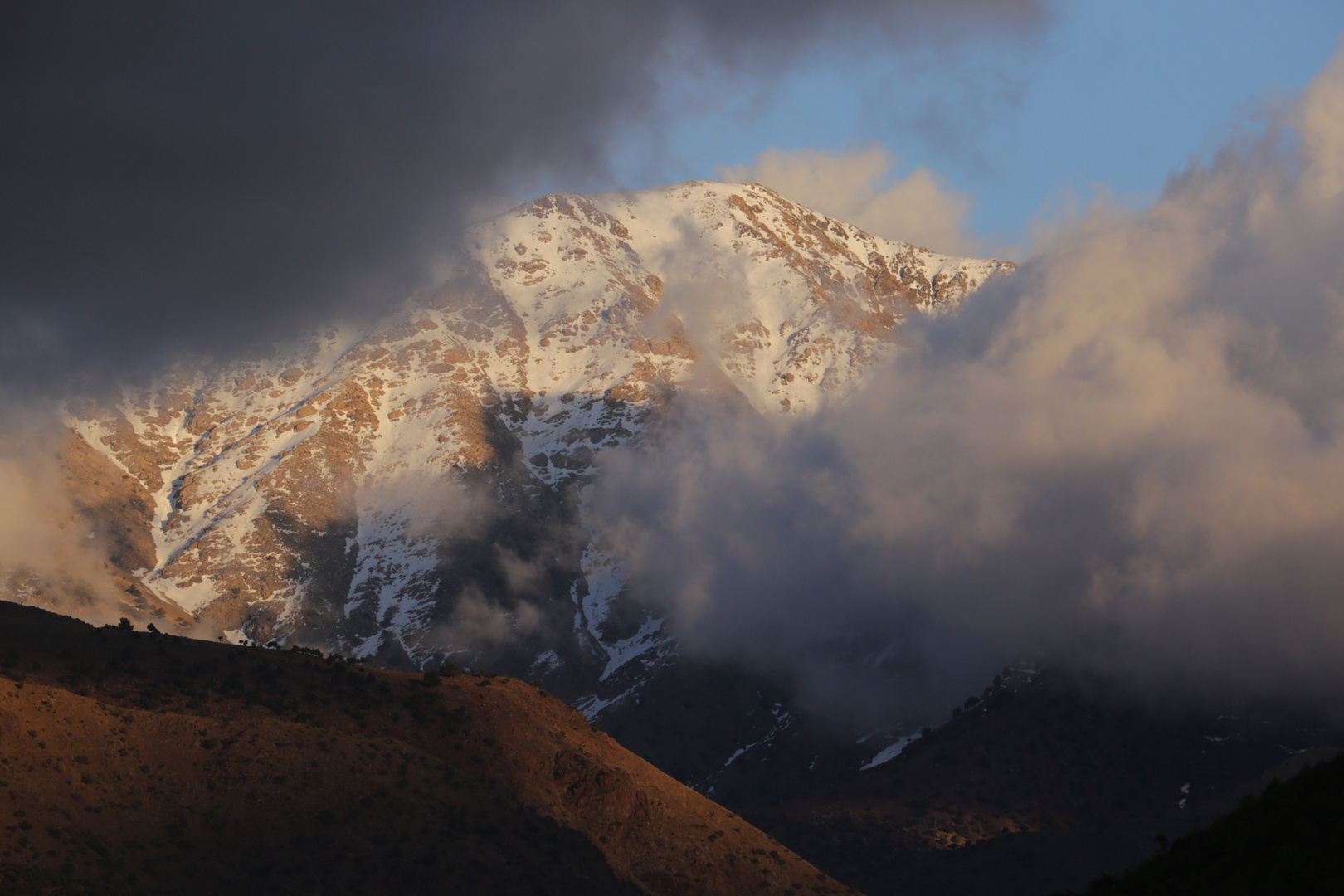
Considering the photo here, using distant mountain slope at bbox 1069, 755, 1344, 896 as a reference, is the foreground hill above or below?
above

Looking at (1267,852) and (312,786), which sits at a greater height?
(312,786)

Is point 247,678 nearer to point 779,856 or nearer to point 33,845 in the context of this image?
point 33,845

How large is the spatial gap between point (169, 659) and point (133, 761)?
14009 millimetres

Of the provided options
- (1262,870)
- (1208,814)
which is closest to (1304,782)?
(1262,870)

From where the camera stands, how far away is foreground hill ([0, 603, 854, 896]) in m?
85.4

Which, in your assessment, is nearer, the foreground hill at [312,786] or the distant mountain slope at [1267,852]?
the distant mountain slope at [1267,852]

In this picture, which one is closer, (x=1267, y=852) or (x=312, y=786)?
(x=1267, y=852)

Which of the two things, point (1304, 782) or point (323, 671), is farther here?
point (323, 671)

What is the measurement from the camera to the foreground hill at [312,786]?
8544 centimetres

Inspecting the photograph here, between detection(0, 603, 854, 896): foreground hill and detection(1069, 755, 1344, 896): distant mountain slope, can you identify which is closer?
detection(1069, 755, 1344, 896): distant mountain slope

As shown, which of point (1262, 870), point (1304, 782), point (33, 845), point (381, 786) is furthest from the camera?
point (381, 786)

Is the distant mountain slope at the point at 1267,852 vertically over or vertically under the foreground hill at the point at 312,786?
under

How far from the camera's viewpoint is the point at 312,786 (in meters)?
95.1

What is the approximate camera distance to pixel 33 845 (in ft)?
259
